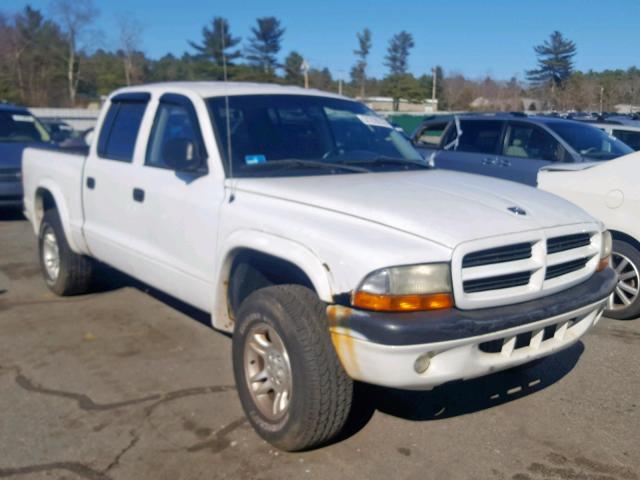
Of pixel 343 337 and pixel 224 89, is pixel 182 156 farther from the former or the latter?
pixel 343 337

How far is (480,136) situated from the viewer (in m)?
8.93

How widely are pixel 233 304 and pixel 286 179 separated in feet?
2.60

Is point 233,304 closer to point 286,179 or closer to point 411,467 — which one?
point 286,179

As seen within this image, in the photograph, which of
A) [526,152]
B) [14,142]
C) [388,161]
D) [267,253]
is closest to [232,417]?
[267,253]

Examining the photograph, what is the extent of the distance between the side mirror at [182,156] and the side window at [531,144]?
17.1 feet

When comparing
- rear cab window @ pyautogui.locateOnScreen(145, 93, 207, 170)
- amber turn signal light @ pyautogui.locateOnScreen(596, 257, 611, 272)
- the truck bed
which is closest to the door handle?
rear cab window @ pyautogui.locateOnScreen(145, 93, 207, 170)

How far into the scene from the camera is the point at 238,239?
3664 mm

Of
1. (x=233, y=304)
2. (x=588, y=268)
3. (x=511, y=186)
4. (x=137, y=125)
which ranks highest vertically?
(x=137, y=125)

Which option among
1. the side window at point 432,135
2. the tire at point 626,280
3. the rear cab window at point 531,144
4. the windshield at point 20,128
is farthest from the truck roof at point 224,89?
the windshield at point 20,128

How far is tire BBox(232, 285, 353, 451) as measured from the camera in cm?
313

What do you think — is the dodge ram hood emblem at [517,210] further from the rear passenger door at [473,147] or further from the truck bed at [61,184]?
the rear passenger door at [473,147]

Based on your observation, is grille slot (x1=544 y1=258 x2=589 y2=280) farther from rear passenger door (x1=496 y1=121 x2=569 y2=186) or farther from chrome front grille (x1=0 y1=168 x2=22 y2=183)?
chrome front grille (x1=0 y1=168 x2=22 y2=183)

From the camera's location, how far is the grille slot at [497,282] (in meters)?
3.10

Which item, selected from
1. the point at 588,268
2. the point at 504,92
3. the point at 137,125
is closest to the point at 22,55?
the point at 504,92
